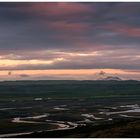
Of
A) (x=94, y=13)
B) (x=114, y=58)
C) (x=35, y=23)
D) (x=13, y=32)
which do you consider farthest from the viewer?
(x=35, y=23)

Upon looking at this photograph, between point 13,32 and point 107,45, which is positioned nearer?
point 13,32

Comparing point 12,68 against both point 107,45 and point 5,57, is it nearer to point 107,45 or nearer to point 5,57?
point 5,57

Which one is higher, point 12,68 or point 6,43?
point 6,43

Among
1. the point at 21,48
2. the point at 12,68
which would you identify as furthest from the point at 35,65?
the point at 12,68

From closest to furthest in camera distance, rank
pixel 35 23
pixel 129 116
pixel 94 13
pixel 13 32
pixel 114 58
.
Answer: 1. pixel 94 13
2. pixel 13 32
3. pixel 114 58
4. pixel 35 23
5. pixel 129 116

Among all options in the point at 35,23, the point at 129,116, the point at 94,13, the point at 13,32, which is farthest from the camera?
the point at 129,116

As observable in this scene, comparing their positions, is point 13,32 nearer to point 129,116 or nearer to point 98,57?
point 98,57

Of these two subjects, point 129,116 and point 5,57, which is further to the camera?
point 129,116

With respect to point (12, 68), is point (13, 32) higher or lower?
higher

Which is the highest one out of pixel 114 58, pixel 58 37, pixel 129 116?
pixel 58 37
